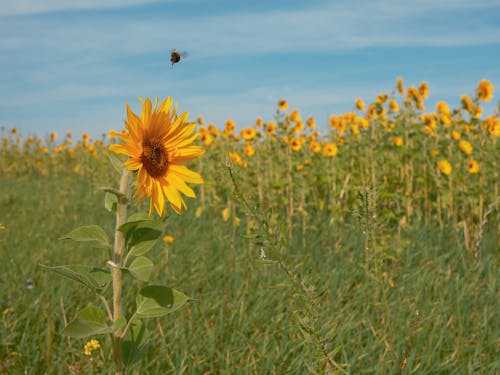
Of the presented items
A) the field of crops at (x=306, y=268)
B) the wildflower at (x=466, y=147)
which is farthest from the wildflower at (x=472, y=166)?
the wildflower at (x=466, y=147)

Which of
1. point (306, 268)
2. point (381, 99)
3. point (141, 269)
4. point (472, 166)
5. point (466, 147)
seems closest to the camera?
point (141, 269)

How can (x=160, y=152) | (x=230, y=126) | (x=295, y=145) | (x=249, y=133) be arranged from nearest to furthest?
(x=160, y=152) < (x=295, y=145) < (x=249, y=133) < (x=230, y=126)

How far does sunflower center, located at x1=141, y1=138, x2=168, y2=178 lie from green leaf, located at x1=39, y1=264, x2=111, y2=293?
0.97 ft

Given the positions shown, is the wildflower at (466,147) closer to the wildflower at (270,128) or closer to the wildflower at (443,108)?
the wildflower at (443,108)

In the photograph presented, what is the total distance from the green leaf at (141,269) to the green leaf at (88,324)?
0.15 metres

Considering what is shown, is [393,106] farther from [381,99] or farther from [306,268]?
[306,268]

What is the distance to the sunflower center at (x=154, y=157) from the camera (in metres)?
1.41

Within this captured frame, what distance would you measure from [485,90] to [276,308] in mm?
4018

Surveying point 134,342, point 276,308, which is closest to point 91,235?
point 134,342

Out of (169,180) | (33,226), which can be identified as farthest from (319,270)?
(33,226)

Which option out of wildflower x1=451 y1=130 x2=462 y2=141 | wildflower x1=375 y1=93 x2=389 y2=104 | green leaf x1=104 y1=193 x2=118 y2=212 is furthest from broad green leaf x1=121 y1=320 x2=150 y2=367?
wildflower x1=451 y1=130 x2=462 y2=141

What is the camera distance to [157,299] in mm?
1367

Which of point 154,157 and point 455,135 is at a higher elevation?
point 455,135

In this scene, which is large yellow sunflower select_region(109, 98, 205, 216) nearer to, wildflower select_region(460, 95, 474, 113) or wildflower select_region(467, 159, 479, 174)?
wildflower select_region(467, 159, 479, 174)
